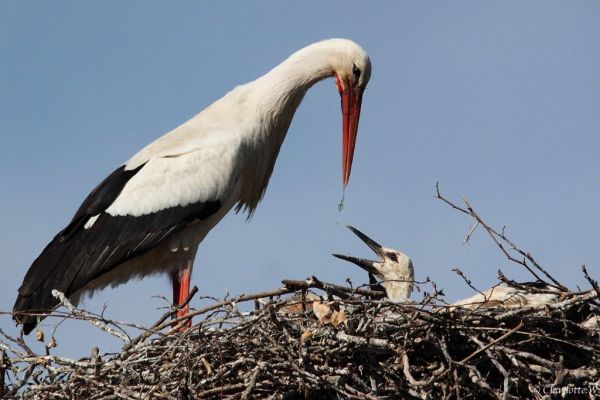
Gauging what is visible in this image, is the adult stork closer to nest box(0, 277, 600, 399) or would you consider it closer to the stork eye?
the stork eye

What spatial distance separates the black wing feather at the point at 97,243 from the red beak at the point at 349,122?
3.17 feet

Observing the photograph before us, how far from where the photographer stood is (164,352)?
6.53m

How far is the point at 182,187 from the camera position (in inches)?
330

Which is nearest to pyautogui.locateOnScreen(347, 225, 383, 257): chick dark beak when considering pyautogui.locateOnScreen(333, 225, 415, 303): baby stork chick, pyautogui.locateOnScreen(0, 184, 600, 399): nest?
pyautogui.locateOnScreen(333, 225, 415, 303): baby stork chick

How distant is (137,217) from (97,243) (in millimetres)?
312

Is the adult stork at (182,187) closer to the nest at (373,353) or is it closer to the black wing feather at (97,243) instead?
the black wing feather at (97,243)

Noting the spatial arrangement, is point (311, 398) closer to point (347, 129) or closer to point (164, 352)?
point (164, 352)

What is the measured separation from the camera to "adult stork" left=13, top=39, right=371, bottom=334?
8.29 m

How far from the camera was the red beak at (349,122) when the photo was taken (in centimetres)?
873

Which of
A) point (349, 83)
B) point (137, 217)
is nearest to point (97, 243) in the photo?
point (137, 217)

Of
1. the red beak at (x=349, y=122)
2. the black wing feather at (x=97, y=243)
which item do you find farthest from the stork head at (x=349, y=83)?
the black wing feather at (x=97, y=243)

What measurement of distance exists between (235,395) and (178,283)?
2.36m

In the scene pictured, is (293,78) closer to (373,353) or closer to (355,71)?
(355,71)

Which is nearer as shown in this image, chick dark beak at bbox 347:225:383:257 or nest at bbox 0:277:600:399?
nest at bbox 0:277:600:399
